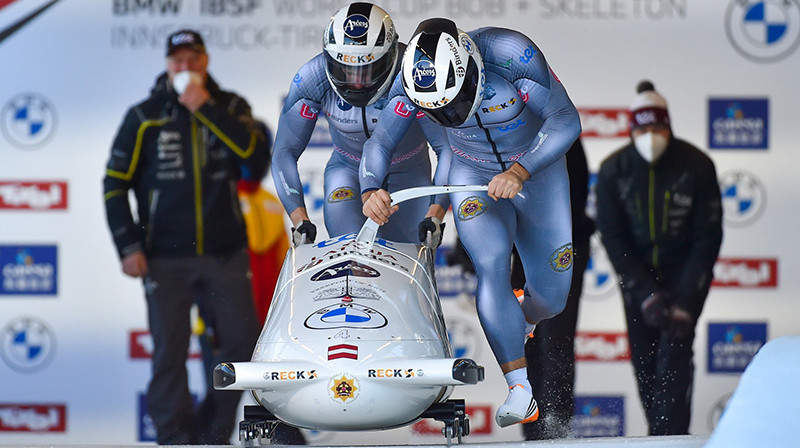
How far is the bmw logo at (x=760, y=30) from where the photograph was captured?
5.02 m

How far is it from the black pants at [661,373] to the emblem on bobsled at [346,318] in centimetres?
227

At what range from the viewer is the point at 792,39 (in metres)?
5.05

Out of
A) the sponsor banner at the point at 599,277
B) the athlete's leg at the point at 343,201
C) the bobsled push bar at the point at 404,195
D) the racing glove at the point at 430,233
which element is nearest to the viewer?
the bobsled push bar at the point at 404,195

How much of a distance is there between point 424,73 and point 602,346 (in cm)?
240

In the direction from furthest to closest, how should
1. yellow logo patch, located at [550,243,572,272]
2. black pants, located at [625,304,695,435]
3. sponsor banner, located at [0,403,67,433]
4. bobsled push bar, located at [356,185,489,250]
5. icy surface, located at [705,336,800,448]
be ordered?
sponsor banner, located at [0,403,67,433], black pants, located at [625,304,695,435], yellow logo patch, located at [550,243,572,272], bobsled push bar, located at [356,185,489,250], icy surface, located at [705,336,800,448]

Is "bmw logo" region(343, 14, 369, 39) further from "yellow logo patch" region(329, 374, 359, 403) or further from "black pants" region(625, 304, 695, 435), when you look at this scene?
"black pants" region(625, 304, 695, 435)

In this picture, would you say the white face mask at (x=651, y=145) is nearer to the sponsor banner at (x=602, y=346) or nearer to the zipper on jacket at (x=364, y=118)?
the sponsor banner at (x=602, y=346)

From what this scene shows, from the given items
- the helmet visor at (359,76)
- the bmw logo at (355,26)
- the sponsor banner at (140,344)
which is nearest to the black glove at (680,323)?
the helmet visor at (359,76)

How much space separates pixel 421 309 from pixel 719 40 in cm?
265

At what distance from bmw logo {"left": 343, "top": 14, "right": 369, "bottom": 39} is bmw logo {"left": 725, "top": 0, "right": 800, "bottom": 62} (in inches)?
90.8

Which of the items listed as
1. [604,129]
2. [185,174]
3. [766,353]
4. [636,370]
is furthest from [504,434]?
[766,353]

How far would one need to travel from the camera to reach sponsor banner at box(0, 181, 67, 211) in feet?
17.1

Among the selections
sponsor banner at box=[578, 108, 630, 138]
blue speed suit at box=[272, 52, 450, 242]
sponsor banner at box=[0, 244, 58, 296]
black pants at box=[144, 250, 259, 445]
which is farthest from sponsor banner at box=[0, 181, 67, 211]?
sponsor banner at box=[578, 108, 630, 138]

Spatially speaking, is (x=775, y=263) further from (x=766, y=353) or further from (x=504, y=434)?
(x=766, y=353)
